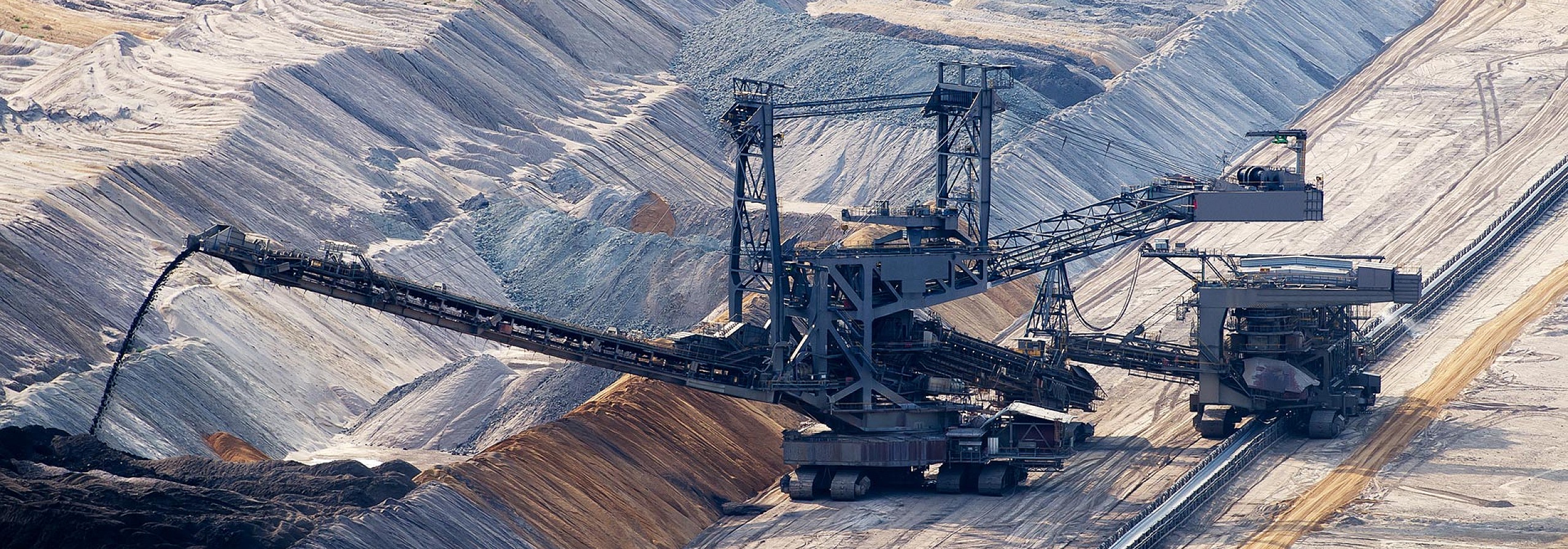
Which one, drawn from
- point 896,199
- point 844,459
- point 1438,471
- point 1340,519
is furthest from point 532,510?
point 896,199

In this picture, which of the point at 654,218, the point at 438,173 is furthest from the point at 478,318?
the point at 438,173

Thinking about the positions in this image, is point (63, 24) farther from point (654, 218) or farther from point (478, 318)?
point (478, 318)

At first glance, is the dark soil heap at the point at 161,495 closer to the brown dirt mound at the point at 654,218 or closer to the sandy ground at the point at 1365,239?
the sandy ground at the point at 1365,239

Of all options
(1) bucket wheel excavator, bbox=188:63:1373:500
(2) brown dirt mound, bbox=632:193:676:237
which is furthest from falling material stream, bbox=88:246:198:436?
(2) brown dirt mound, bbox=632:193:676:237

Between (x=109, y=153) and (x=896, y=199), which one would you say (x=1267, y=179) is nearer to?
(x=896, y=199)

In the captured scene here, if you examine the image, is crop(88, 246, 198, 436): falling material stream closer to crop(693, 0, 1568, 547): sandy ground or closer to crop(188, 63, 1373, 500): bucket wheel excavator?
crop(188, 63, 1373, 500): bucket wheel excavator

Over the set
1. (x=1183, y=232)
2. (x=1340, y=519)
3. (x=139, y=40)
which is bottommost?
(x=1340, y=519)
